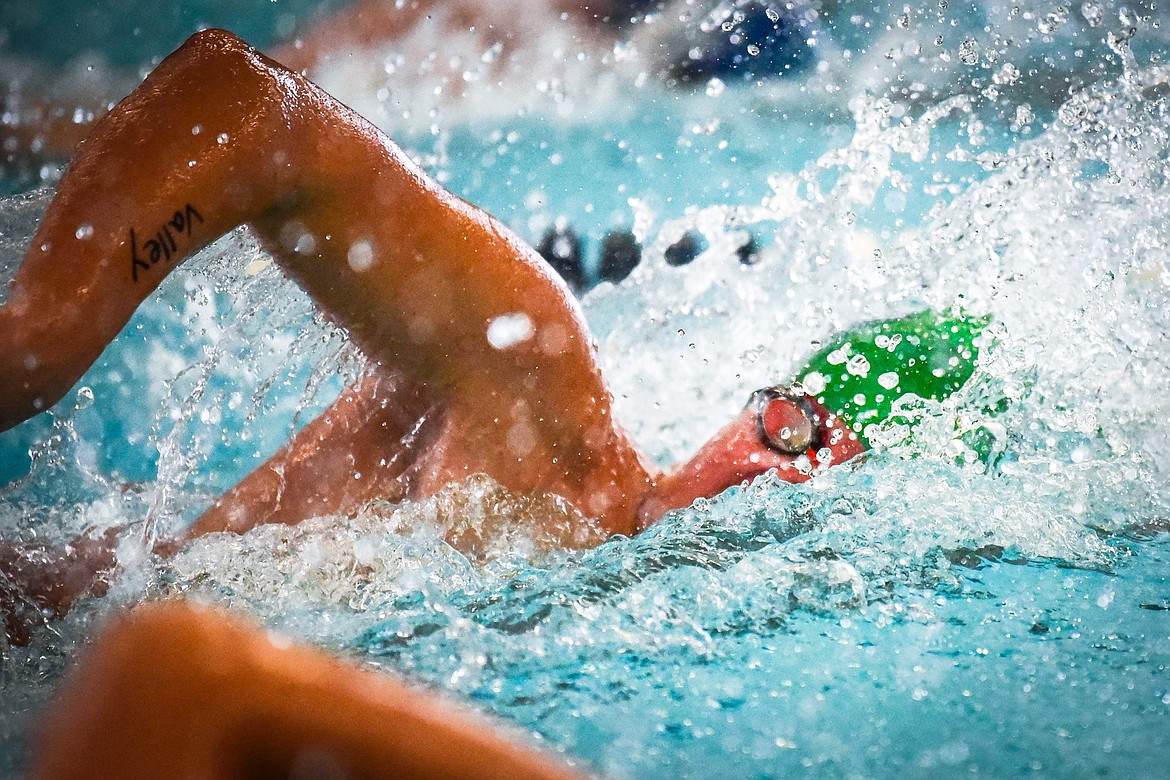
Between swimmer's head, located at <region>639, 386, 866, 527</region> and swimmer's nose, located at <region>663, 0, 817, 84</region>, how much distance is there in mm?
2261

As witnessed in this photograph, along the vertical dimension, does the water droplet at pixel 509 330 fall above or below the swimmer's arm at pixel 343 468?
above

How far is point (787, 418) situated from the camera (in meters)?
1.32

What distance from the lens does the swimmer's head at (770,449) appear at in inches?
51.2

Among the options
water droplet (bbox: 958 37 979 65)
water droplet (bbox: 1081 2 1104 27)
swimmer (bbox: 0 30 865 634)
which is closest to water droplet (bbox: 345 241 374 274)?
swimmer (bbox: 0 30 865 634)

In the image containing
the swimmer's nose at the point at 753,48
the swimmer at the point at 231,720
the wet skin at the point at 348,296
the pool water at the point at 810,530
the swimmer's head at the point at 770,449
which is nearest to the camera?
the swimmer at the point at 231,720

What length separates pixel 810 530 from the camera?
1.13 metres

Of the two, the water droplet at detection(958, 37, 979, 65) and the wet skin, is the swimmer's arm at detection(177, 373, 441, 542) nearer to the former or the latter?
the wet skin

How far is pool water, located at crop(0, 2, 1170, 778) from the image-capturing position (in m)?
0.70

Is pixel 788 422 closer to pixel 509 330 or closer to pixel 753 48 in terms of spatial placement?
pixel 509 330

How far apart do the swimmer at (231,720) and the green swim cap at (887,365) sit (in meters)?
1.09

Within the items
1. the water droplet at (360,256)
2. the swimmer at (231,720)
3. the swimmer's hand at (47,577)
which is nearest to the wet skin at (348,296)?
the water droplet at (360,256)

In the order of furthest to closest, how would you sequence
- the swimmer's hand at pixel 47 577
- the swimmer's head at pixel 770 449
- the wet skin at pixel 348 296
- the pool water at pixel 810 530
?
the swimmer's head at pixel 770 449, the swimmer's hand at pixel 47 577, the wet skin at pixel 348 296, the pool water at pixel 810 530

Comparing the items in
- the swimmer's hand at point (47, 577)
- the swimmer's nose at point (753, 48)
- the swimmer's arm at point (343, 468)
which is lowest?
the swimmer's hand at point (47, 577)

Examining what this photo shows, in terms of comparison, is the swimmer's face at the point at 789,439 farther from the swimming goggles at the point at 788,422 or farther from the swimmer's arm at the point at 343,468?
the swimmer's arm at the point at 343,468
